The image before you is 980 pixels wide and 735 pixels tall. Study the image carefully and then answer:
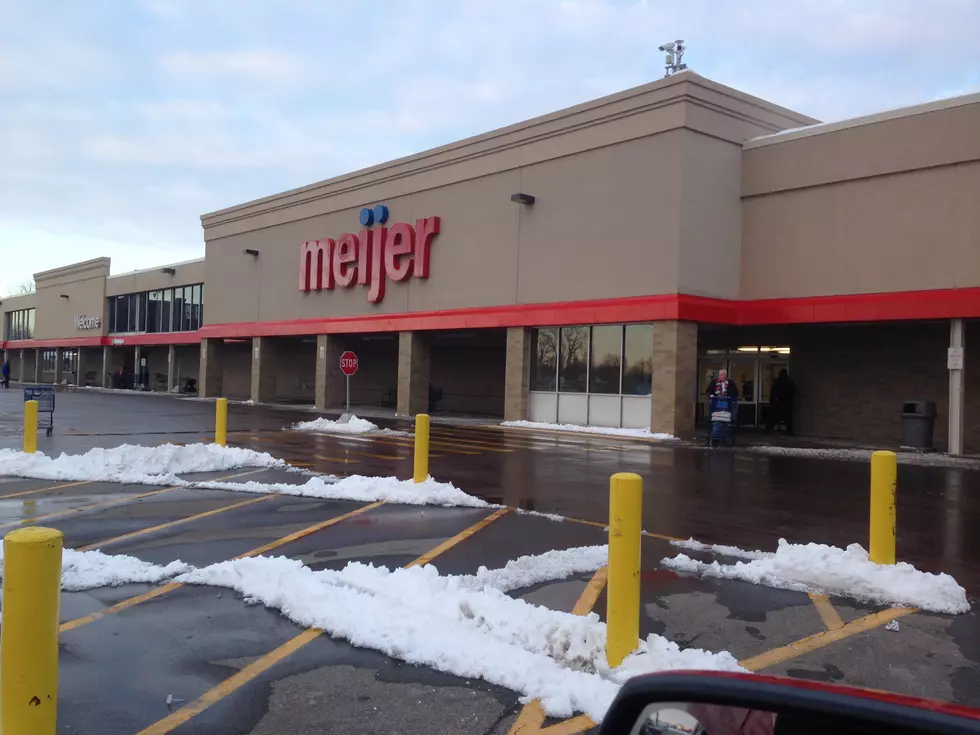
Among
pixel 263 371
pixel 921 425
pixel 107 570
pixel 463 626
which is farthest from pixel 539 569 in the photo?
pixel 263 371

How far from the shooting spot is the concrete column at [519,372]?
25.2 metres

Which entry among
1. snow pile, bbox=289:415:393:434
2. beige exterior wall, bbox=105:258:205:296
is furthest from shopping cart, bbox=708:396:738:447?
beige exterior wall, bbox=105:258:205:296

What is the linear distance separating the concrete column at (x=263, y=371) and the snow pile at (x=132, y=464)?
81.6ft

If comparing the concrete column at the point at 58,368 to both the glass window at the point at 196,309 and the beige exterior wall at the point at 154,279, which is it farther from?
the glass window at the point at 196,309

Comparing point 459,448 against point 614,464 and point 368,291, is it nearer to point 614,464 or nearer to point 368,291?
point 614,464

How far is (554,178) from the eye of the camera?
966 inches

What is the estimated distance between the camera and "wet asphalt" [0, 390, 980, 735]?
4172 millimetres

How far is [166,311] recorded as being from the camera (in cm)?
4956

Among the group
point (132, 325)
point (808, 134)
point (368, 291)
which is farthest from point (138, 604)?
point (132, 325)

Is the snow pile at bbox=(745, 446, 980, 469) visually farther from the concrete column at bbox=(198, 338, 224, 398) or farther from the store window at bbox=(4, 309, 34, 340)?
the store window at bbox=(4, 309, 34, 340)

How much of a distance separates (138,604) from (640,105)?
20102mm

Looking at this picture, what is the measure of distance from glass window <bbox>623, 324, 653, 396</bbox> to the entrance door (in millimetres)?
4744

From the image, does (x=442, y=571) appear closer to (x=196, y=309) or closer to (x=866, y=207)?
(x=866, y=207)

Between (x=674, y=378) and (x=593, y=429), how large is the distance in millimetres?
3044
